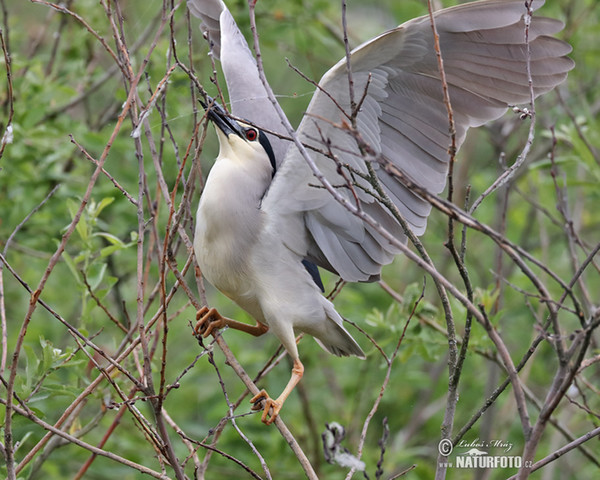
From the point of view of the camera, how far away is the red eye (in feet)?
10.7

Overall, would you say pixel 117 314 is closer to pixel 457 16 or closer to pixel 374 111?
pixel 374 111

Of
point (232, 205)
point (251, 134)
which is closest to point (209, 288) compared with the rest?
point (251, 134)

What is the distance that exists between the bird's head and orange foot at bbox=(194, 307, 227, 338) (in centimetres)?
62

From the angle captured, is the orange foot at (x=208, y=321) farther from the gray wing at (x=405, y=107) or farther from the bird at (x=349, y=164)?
the gray wing at (x=405, y=107)

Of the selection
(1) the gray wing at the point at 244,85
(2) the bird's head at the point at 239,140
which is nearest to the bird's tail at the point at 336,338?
(2) the bird's head at the point at 239,140

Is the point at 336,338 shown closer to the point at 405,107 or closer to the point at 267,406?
the point at 267,406

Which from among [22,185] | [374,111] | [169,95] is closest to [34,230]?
[22,185]

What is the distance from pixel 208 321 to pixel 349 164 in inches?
33.3

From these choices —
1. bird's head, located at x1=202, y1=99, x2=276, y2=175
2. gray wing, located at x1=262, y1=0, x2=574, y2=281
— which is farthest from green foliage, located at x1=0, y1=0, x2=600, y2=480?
gray wing, located at x1=262, y1=0, x2=574, y2=281

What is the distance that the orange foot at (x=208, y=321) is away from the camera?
3131 mm

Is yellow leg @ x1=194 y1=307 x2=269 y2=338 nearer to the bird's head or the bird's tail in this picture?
the bird's tail

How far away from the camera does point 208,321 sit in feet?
10.5

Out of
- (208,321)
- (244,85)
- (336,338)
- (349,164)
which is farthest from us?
(244,85)

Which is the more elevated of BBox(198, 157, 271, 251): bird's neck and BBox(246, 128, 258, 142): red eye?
BBox(246, 128, 258, 142): red eye
